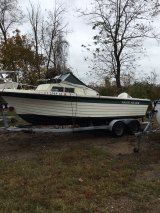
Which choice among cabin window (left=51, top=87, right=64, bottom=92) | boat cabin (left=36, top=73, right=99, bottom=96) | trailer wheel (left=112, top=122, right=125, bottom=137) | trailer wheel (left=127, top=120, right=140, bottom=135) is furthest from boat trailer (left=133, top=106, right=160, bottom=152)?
cabin window (left=51, top=87, right=64, bottom=92)

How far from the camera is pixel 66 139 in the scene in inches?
324

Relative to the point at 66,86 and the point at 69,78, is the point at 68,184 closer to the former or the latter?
the point at 66,86

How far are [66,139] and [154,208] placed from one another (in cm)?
506

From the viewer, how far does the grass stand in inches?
137

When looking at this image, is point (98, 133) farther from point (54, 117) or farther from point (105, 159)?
point (105, 159)

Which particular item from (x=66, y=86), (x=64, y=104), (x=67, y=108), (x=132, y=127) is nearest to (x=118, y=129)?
(x=132, y=127)

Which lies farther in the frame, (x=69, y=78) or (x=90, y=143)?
(x=90, y=143)

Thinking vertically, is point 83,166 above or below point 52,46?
below

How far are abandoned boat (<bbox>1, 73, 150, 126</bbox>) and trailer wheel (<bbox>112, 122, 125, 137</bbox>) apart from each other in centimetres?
36

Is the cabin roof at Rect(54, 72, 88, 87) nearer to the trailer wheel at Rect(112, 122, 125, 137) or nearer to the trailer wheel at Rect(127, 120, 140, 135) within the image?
the trailer wheel at Rect(112, 122, 125, 137)

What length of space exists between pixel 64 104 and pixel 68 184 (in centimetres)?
326

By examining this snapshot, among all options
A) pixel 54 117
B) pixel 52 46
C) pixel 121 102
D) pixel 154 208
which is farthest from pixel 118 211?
pixel 52 46

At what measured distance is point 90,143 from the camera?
7.55 metres

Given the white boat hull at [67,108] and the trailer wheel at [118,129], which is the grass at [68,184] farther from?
the trailer wheel at [118,129]
